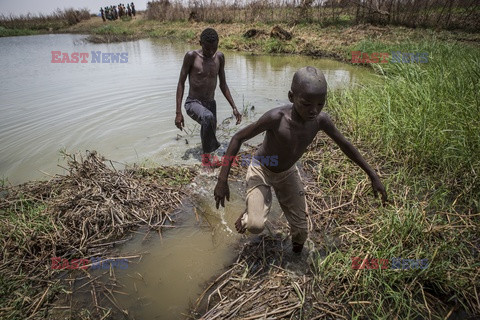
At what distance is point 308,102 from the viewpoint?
173cm

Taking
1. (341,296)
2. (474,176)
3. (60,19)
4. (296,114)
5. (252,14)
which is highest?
(60,19)

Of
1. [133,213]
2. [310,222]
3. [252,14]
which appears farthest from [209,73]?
[252,14]

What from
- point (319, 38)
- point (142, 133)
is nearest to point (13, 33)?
point (319, 38)

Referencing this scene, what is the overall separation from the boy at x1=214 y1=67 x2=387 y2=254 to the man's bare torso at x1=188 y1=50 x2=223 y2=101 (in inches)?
83.1

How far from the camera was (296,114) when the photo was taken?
198cm

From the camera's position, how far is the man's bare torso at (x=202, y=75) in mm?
3803

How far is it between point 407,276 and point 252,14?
78.7ft

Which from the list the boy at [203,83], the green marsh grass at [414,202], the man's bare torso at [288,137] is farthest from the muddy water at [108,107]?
the green marsh grass at [414,202]

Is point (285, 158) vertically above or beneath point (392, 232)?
above

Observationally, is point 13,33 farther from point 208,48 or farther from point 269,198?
point 269,198

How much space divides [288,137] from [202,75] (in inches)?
90.7

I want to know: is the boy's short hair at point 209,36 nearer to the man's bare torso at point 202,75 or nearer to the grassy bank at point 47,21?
the man's bare torso at point 202,75

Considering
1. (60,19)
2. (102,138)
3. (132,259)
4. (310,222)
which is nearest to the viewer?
(132,259)

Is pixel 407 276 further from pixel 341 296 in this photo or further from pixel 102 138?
pixel 102 138
